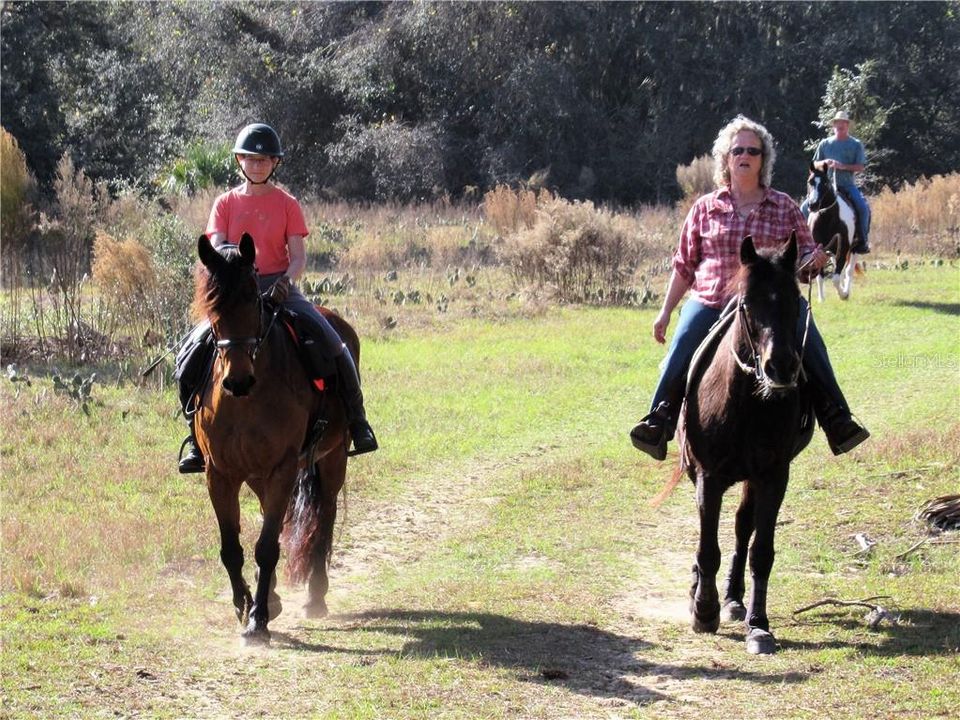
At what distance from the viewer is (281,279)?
7.64 meters

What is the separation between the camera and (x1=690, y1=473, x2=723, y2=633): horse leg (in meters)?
7.15

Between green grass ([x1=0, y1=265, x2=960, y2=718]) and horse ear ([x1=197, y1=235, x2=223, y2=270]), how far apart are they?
2.11 meters

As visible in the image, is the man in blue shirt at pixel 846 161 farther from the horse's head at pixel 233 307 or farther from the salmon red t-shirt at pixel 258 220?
the horse's head at pixel 233 307

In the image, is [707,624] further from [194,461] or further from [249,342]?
[194,461]

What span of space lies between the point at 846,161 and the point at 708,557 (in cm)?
1425

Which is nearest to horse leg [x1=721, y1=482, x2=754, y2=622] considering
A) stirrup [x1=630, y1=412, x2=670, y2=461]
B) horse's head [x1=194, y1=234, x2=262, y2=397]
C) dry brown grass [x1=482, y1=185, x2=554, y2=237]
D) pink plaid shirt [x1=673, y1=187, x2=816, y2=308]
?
stirrup [x1=630, y1=412, x2=670, y2=461]

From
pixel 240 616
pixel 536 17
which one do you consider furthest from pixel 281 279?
pixel 536 17

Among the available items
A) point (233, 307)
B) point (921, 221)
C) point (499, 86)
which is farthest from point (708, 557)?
point (499, 86)

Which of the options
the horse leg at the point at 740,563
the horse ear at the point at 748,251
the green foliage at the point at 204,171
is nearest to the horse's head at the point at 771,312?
the horse ear at the point at 748,251

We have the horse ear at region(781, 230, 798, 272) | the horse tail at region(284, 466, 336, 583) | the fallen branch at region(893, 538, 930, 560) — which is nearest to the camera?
the horse ear at region(781, 230, 798, 272)

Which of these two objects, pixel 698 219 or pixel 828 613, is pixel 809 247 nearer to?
Answer: pixel 698 219

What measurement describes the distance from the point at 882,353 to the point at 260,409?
11.4 meters

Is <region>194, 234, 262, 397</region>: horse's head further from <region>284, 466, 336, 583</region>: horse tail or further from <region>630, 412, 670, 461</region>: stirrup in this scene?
<region>630, 412, 670, 461</region>: stirrup

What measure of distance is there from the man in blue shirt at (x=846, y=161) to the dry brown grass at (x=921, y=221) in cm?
813
